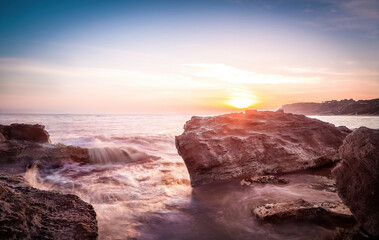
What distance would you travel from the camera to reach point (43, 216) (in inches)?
130

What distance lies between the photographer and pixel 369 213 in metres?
2.92

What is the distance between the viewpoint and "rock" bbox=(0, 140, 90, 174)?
900 cm

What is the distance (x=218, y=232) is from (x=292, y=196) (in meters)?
2.53

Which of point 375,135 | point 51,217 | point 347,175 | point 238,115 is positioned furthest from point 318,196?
point 51,217

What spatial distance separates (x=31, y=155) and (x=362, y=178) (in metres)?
11.5

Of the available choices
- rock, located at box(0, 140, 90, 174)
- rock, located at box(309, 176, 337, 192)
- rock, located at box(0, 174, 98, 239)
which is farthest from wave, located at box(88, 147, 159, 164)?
rock, located at box(309, 176, 337, 192)

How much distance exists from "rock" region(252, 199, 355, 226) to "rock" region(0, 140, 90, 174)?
9.26m

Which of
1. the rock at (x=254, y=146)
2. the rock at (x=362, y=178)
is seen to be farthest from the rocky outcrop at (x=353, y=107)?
the rock at (x=362, y=178)

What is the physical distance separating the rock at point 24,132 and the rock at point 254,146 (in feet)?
27.8

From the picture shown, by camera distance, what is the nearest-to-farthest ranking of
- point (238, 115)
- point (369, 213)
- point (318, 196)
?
point (369, 213) < point (318, 196) < point (238, 115)

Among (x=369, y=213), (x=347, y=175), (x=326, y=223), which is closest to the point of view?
(x=369, y=213)

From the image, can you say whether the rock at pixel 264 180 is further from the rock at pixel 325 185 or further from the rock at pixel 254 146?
the rock at pixel 325 185

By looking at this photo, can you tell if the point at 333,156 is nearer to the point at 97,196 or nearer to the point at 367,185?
the point at 367,185

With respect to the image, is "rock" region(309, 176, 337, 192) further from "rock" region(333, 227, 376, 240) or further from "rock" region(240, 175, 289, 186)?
"rock" region(333, 227, 376, 240)
